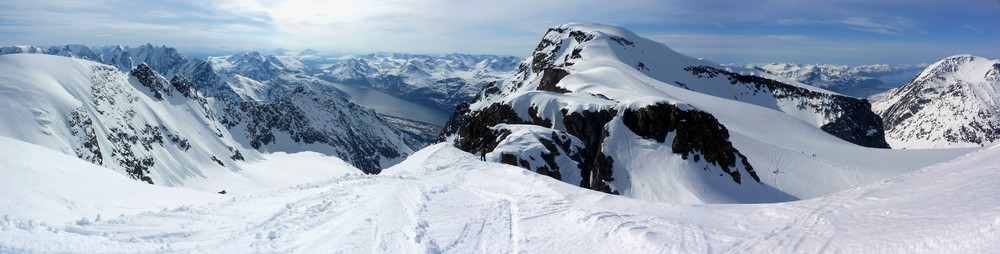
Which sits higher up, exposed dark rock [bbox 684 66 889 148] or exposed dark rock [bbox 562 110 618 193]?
exposed dark rock [bbox 562 110 618 193]

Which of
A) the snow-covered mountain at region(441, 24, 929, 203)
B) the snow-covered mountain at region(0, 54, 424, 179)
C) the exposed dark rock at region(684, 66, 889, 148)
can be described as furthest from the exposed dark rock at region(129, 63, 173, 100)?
the exposed dark rock at region(684, 66, 889, 148)

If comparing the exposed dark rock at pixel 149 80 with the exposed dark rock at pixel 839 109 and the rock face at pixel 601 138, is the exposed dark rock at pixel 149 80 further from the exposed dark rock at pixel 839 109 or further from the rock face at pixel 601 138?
the exposed dark rock at pixel 839 109

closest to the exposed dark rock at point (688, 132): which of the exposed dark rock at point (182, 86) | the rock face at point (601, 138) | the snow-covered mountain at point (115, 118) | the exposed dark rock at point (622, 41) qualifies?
the rock face at point (601, 138)

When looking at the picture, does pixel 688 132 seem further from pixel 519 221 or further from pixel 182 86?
pixel 182 86

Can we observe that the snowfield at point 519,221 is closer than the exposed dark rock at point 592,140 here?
Yes

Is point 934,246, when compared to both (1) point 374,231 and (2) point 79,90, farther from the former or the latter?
(2) point 79,90

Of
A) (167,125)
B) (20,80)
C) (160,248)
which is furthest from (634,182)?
(167,125)

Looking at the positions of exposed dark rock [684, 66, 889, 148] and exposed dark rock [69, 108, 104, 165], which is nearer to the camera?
exposed dark rock [69, 108, 104, 165]

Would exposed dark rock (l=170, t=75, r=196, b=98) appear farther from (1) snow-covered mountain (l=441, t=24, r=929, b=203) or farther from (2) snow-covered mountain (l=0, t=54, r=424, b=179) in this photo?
(1) snow-covered mountain (l=441, t=24, r=929, b=203)
